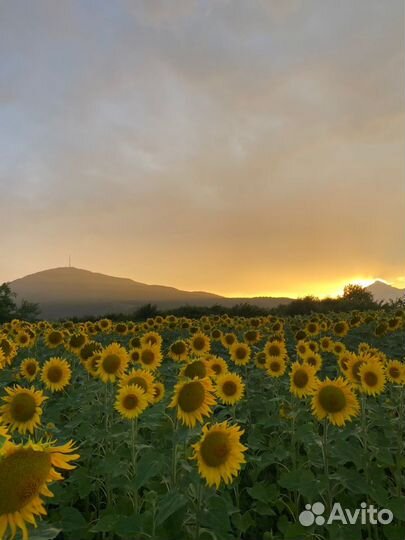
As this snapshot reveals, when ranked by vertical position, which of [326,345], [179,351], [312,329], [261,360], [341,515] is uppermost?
[312,329]

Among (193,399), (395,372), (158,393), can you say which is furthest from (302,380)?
(193,399)

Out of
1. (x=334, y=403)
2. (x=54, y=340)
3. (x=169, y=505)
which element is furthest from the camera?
(x=54, y=340)

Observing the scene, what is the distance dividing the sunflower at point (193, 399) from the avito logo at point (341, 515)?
4.15 feet

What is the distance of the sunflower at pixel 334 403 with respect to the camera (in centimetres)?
489

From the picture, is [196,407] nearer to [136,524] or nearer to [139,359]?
[136,524]

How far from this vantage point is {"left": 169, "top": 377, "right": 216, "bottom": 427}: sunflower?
423 cm

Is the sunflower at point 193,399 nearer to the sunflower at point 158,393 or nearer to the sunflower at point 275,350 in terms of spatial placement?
the sunflower at point 158,393

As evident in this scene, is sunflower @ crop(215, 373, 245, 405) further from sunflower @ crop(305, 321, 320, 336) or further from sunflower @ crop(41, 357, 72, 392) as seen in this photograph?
sunflower @ crop(305, 321, 320, 336)

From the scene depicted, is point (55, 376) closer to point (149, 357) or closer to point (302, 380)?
point (149, 357)

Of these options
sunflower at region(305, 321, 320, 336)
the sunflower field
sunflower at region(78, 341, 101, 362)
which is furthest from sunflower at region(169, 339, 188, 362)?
sunflower at region(305, 321, 320, 336)

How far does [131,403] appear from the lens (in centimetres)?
516

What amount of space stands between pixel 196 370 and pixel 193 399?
581mm

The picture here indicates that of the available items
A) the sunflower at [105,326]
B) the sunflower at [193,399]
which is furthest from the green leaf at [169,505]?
the sunflower at [105,326]

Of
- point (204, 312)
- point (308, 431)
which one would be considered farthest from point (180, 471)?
point (204, 312)
